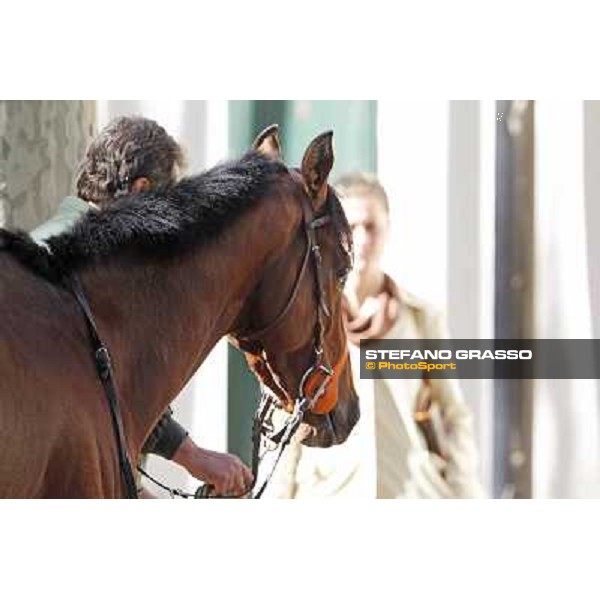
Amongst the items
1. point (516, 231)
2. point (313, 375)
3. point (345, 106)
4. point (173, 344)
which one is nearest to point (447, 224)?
point (516, 231)

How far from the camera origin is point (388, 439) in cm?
486

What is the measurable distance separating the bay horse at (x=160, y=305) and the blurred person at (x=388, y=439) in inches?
34.6

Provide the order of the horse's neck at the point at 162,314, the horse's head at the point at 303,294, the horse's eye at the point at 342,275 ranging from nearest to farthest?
the horse's neck at the point at 162,314
the horse's head at the point at 303,294
the horse's eye at the point at 342,275

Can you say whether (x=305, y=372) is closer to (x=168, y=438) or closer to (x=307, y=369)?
(x=307, y=369)

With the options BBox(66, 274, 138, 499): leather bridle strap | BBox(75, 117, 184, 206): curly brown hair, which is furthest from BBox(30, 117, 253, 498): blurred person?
BBox(66, 274, 138, 499): leather bridle strap

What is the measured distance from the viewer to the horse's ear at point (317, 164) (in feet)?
11.7

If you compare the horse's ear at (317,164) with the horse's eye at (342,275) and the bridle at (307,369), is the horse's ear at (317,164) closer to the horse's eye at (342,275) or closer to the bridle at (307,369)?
the bridle at (307,369)

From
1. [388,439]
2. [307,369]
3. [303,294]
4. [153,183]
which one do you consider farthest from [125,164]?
[388,439]

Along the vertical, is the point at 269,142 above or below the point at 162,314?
above

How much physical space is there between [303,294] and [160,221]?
490 mm

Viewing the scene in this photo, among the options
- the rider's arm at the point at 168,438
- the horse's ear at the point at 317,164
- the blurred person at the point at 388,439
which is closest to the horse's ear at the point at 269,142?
the horse's ear at the point at 317,164
